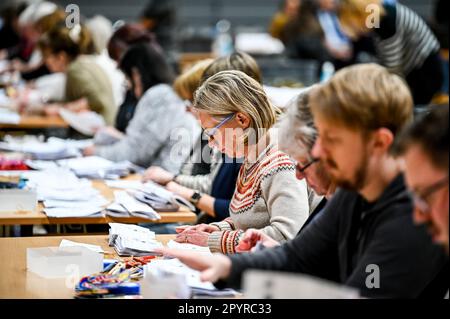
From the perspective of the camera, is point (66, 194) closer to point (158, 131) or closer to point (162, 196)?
point (162, 196)

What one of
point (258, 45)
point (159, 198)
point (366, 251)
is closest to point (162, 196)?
point (159, 198)

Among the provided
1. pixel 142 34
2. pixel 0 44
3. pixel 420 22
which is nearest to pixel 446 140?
pixel 142 34

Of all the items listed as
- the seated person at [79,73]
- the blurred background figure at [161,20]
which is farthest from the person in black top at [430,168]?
the blurred background figure at [161,20]

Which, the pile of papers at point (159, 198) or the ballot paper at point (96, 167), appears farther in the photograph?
the ballot paper at point (96, 167)

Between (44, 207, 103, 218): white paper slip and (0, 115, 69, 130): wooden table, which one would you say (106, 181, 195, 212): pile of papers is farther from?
(0, 115, 69, 130): wooden table

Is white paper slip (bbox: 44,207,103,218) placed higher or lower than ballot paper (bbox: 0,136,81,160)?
higher

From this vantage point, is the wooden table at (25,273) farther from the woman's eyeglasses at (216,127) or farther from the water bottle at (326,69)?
the water bottle at (326,69)

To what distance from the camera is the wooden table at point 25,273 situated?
7.33ft

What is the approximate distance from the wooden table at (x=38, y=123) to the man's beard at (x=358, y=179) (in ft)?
15.2

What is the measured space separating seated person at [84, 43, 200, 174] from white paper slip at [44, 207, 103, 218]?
1.15 metres

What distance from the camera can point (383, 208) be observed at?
190cm

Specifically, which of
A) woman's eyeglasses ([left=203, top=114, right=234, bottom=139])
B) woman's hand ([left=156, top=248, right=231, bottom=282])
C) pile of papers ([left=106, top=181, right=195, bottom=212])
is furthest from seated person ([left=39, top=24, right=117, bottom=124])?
woman's hand ([left=156, top=248, right=231, bottom=282])

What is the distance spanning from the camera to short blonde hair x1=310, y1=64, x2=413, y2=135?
1.83m

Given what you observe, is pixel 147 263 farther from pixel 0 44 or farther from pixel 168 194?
pixel 0 44
